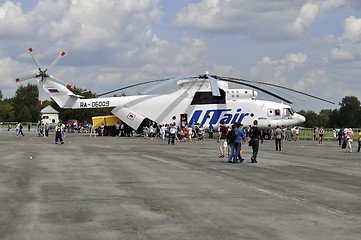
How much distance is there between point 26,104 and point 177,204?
459 feet

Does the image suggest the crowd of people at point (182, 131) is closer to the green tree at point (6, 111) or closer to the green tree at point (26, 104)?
the green tree at point (26, 104)

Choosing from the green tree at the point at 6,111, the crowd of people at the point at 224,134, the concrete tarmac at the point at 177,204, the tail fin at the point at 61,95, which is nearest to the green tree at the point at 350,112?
the crowd of people at the point at 224,134

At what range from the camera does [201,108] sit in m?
41.1

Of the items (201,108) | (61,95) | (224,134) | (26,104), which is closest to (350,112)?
(201,108)

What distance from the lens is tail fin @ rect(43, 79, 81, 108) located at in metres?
45.3

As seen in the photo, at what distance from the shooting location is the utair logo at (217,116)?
40.2 metres

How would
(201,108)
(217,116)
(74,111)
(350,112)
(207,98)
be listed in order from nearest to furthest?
(217,116) < (207,98) < (201,108) < (74,111) < (350,112)

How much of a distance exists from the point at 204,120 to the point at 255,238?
35.4 m

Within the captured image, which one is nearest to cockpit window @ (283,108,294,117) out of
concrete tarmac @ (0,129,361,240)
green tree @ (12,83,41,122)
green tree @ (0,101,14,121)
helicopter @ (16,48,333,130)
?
helicopter @ (16,48,333,130)

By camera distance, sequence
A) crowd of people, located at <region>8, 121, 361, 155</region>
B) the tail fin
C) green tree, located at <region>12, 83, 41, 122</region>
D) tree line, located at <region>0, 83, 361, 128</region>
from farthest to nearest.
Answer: green tree, located at <region>12, 83, 41, 122</region> → tree line, located at <region>0, 83, 361, 128</region> → the tail fin → crowd of people, located at <region>8, 121, 361, 155</region>

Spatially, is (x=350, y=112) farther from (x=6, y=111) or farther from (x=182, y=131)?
(x=6, y=111)

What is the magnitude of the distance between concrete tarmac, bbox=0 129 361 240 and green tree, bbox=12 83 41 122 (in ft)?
398

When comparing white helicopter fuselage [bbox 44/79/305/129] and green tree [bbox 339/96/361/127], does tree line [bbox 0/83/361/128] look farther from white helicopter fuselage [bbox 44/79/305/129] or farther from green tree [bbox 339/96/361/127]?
white helicopter fuselage [bbox 44/79/305/129]

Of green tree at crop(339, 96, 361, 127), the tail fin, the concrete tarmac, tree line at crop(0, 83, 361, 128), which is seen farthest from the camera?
green tree at crop(339, 96, 361, 127)
